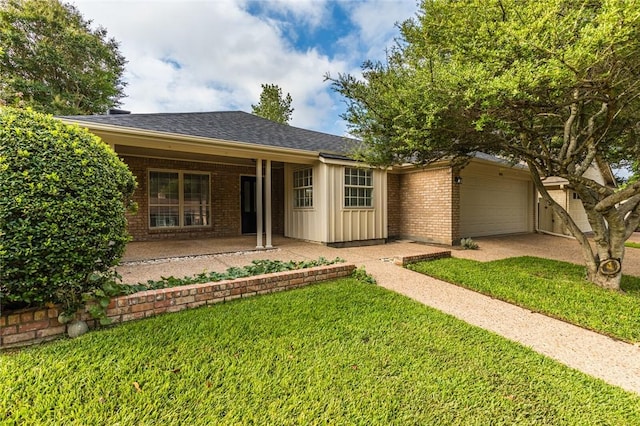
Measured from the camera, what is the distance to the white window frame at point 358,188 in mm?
8711

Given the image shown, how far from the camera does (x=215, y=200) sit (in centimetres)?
992

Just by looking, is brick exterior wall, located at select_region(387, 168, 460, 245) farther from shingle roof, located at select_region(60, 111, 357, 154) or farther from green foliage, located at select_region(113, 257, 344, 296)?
green foliage, located at select_region(113, 257, 344, 296)

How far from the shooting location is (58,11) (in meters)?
17.2

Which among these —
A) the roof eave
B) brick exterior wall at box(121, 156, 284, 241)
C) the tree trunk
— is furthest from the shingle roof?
the tree trunk

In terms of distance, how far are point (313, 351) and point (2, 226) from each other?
2.93 meters

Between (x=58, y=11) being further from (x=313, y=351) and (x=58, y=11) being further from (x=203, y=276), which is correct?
(x=313, y=351)

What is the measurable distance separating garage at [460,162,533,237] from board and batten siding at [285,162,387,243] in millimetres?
3241

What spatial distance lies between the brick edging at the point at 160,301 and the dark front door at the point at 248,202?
21.4ft

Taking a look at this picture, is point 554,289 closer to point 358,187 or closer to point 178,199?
point 358,187

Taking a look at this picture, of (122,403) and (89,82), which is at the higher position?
(89,82)

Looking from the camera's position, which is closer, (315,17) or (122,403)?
(122,403)

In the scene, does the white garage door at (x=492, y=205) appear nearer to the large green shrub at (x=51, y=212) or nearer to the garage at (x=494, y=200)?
the garage at (x=494, y=200)

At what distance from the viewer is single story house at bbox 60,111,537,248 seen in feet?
25.6

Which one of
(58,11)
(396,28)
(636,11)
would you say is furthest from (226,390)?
(58,11)
